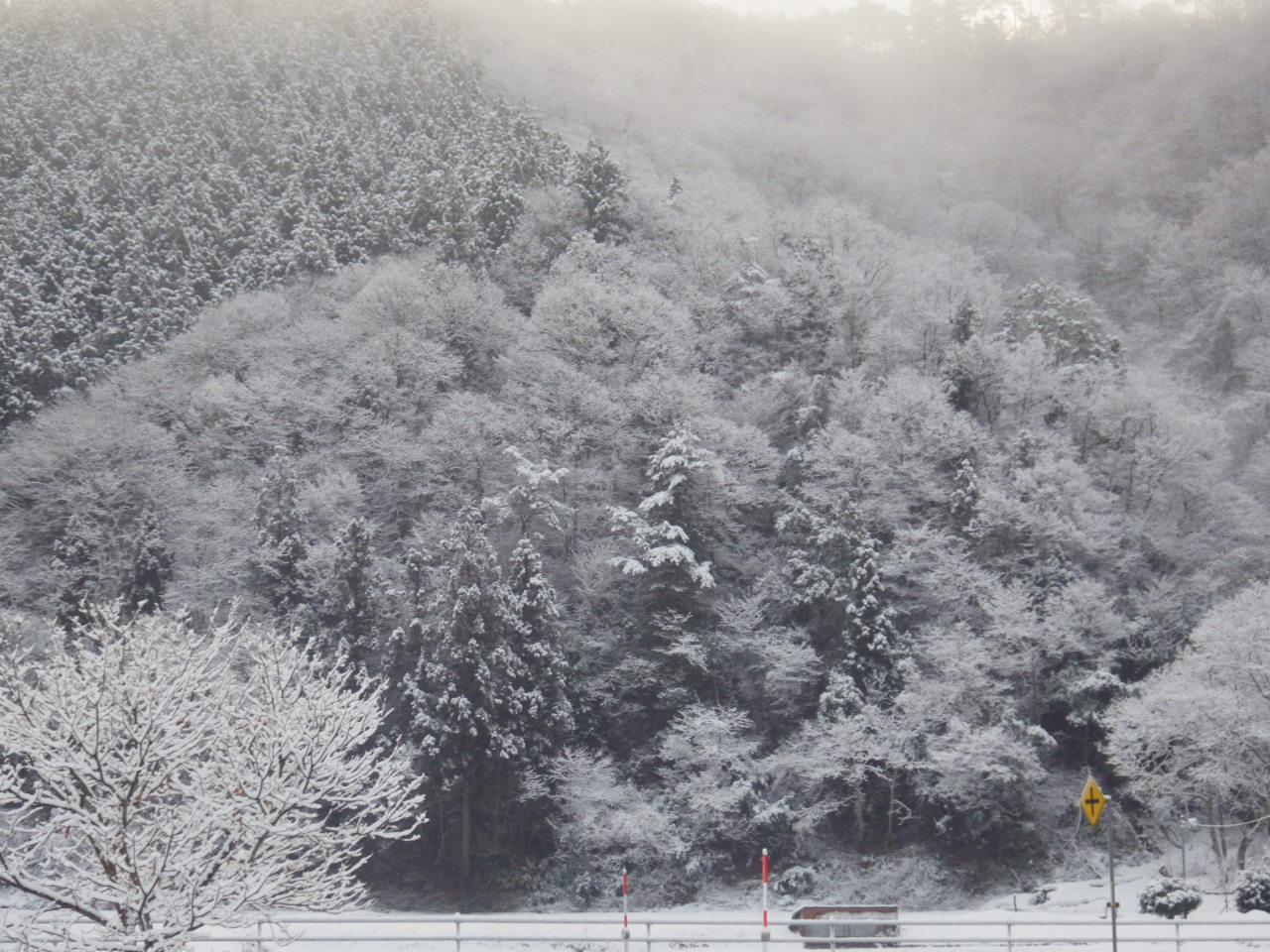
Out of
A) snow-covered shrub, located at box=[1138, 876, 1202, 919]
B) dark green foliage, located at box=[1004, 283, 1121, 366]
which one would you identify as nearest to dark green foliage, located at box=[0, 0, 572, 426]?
dark green foliage, located at box=[1004, 283, 1121, 366]

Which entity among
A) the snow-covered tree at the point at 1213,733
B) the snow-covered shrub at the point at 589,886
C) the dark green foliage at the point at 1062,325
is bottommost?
the snow-covered shrub at the point at 589,886

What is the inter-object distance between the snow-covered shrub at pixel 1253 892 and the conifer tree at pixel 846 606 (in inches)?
567

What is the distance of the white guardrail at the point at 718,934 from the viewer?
14.2 meters

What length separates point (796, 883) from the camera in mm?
30453

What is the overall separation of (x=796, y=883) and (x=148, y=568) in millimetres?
26677

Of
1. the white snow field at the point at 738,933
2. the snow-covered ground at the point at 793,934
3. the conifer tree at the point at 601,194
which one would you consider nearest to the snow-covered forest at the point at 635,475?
the conifer tree at the point at 601,194

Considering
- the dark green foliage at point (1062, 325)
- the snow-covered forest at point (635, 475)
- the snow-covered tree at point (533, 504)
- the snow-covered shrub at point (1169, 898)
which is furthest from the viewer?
the dark green foliage at point (1062, 325)

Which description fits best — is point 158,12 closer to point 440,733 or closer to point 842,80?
point 842,80

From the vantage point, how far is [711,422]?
4144cm

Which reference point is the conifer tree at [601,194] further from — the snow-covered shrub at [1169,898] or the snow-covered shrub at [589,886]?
the snow-covered shrub at [1169,898]

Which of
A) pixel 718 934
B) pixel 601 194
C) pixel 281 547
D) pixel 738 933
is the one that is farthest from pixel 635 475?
pixel 601 194

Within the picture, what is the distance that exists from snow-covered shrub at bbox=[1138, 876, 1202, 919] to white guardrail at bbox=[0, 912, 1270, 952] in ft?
1.27

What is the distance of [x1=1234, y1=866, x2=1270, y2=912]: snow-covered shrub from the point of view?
19.1m

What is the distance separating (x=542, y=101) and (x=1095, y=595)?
70.5 metres
